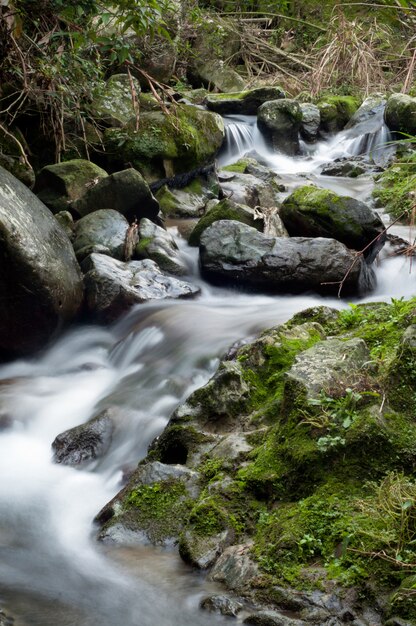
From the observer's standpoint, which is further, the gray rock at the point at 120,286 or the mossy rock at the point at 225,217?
the mossy rock at the point at 225,217

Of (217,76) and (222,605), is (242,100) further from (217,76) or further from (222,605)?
(222,605)

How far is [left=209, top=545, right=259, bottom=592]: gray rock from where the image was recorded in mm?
2949

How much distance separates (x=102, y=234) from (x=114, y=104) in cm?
312

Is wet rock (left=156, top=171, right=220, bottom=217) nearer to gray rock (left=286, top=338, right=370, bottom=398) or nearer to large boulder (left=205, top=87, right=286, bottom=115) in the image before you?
large boulder (left=205, top=87, right=286, bottom=115)

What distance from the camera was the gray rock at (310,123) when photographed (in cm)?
1529

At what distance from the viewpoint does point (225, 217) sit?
324 inches

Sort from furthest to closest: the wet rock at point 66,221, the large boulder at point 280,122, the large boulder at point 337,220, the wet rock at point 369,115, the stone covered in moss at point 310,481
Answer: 1. the wet rock at point 369,115
2. the large boulder at point 280,122
3. the wet rock at point 66,221
4. the large boulder at point 337,220
5. the stone covered in moss at point 310,481

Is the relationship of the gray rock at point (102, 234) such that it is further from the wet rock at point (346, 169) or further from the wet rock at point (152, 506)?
the wet rock at point (346, 169)

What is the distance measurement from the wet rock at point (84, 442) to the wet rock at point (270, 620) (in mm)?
2060

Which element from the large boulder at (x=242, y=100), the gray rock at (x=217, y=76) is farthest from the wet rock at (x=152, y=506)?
the gray rock at (x=217, y=76)

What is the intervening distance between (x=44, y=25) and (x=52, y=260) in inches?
112

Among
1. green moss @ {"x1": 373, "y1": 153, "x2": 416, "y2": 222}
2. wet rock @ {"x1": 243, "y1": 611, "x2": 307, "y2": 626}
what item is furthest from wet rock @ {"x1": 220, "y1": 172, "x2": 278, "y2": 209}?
wet rock @ {"x1": 243, "y1": 611, "x2": 307, "y2": 626}

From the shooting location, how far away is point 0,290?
233 inches

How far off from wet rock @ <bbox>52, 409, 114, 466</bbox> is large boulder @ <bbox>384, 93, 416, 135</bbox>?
11.1 meters
